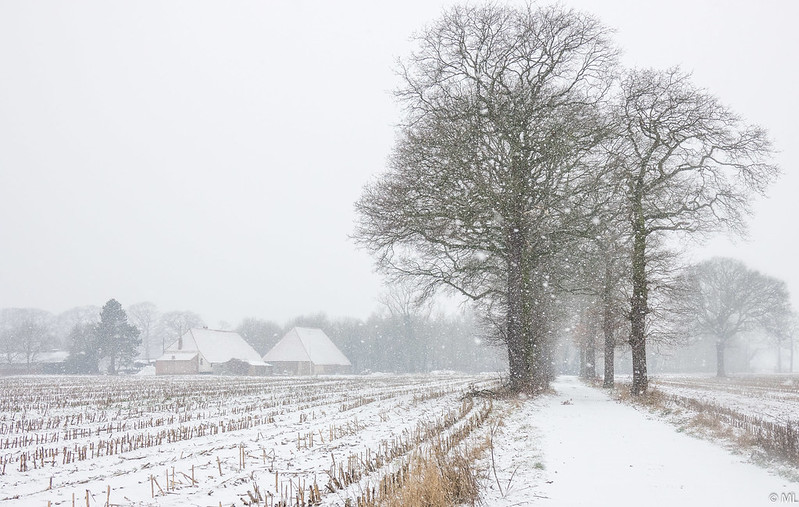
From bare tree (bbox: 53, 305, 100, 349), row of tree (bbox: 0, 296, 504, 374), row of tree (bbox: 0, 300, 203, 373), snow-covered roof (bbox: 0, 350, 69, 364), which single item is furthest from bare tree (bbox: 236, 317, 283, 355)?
bare tree (bbox: 53, 305, 100, 349)

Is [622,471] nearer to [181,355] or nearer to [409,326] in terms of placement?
[181,355]

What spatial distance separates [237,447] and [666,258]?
18.5 m

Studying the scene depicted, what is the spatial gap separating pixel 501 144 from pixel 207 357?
63.8 meters

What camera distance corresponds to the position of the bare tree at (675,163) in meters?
17.2

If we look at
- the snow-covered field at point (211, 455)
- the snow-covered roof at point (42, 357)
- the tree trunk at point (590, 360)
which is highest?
the snow-covered field at point (211, 455)

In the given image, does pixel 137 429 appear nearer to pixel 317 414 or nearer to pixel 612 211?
pixel 317 414

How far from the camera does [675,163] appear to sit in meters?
19.3

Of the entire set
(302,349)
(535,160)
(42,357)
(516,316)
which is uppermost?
(535,160)

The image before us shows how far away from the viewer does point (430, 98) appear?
58.5ft

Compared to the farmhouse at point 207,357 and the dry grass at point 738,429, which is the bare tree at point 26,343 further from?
the dry grass at point 738,429

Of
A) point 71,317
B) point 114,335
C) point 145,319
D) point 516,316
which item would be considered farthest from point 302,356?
point 71,317

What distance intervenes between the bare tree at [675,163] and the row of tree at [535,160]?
0.05m

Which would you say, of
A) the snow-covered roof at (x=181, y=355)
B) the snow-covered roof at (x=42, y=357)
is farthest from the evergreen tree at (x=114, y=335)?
the snow-covered roof at (x=42, y=357)

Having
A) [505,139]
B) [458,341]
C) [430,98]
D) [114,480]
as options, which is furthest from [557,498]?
[458,341]
